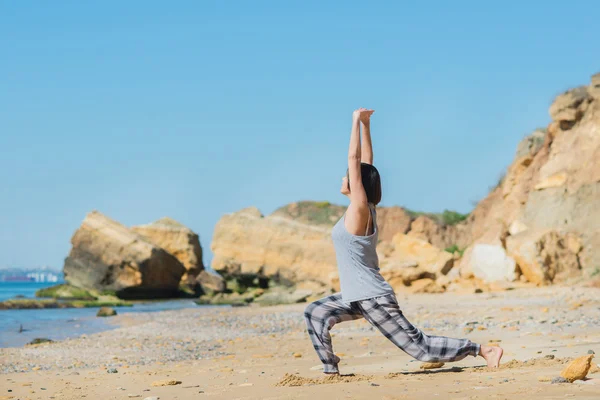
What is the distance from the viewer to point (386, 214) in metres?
48.0

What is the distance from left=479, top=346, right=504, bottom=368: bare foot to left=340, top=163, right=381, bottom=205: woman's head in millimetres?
1368

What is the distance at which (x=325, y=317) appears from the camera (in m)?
5.29

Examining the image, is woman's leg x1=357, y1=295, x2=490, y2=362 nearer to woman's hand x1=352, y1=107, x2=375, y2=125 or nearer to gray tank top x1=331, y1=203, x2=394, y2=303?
gray tank top x1=331, y1=203, x2=394, y2=303

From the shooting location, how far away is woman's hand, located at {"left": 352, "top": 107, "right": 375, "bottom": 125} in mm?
5324

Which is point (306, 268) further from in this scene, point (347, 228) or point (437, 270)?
point (347, 228)

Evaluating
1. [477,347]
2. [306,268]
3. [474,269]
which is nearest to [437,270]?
[474,269]

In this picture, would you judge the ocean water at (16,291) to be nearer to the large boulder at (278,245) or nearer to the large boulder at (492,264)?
the large boulder at (278,245)

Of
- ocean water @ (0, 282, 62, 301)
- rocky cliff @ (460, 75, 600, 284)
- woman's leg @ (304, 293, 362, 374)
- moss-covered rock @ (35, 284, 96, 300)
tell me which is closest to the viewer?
woman's leg @ (304, 293, 362, 374)

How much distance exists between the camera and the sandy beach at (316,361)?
15.6ft

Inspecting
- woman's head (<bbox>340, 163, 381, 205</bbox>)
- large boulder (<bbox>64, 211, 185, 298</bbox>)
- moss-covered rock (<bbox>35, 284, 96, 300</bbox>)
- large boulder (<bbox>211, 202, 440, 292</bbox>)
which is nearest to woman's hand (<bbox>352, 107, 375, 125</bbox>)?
woman's head (<bbox>340, 163, 381, 205</bbox>)

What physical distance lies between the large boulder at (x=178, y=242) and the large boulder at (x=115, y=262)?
4.67m

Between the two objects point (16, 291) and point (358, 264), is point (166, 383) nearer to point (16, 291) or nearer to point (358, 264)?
point (358, 264)

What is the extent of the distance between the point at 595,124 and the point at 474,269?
5.39 meters

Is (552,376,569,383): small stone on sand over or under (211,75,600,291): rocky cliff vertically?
under
